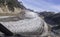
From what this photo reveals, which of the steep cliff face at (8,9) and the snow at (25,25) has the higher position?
the steep cliff face at (8,9)

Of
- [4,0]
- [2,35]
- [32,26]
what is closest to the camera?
[2,35]

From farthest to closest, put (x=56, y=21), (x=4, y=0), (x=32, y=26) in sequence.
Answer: (x=56, y=21) → (x=4, y=0) → (x=32, y=26)

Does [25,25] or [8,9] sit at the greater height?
[8,9]

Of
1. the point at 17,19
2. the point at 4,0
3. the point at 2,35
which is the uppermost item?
the point at 4,0

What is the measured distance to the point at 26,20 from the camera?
8.52 metres

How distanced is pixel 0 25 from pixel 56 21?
126ft

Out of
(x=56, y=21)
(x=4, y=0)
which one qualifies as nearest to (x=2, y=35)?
(x=4, y=0)

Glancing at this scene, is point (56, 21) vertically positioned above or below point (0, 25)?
above

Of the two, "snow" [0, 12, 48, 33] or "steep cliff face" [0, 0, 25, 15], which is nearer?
"snow" [0, 12, 48, 33]

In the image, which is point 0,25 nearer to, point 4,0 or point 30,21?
point 30,21

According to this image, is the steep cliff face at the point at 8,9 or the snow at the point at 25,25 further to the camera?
the steep cliff face at the point at 8,9

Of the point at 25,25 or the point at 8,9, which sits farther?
the point at 8,9

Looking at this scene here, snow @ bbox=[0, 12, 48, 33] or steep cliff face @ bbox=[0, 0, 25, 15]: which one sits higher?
steep cliff face @ bbox=[0, 0, 25, 15]

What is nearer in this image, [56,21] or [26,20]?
[26,20]
